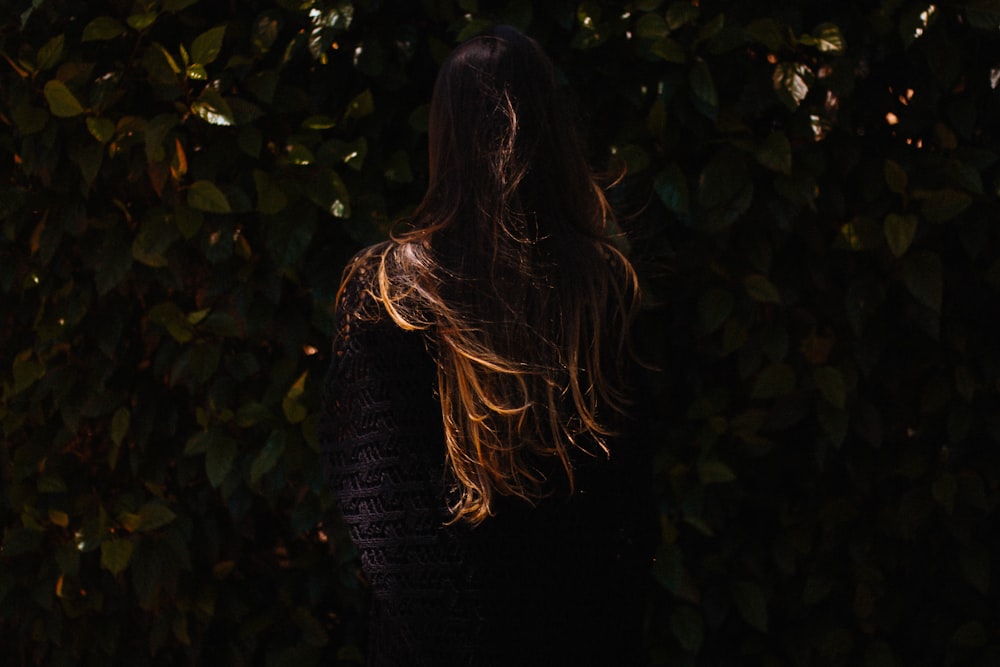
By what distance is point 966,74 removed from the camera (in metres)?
2.15

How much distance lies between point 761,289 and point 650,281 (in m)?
0.24

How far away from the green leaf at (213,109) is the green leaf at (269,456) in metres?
0.69

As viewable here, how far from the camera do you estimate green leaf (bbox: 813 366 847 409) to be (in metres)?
2.12

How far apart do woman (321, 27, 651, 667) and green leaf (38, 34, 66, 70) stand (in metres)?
1.21

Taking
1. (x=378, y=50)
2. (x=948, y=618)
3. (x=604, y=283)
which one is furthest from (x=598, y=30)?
(x=948, y=618)

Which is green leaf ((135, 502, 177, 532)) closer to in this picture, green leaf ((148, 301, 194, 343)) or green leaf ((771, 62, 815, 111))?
green leaf ((148, 301, 194, 343))

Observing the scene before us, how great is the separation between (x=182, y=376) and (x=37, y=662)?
932 mm

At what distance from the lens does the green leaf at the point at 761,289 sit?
2139 millimetres

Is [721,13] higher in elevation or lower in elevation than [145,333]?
higher

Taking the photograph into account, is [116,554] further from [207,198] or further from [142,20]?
[142,20]

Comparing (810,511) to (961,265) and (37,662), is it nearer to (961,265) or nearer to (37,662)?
(961,265)

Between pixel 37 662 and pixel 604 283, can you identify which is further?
pixel 37 662

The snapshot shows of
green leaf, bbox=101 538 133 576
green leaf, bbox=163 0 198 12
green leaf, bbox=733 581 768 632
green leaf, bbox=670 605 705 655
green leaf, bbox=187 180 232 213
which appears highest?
green leaf, bbox=163 0 198 12

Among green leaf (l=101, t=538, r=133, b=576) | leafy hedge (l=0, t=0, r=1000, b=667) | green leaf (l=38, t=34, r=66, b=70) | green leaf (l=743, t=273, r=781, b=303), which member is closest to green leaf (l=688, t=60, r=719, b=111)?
leafy hedge (l=0, t=0, r=1000, b=667)
